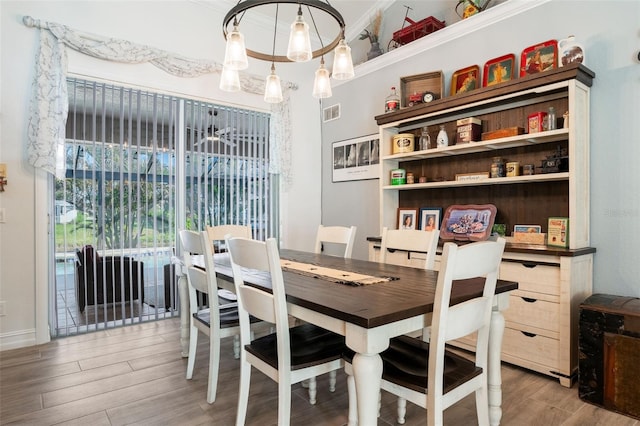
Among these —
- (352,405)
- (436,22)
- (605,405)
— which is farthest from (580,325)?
(436,22)

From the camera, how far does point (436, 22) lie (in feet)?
11.6

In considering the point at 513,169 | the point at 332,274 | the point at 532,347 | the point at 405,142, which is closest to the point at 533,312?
the point at 532,347

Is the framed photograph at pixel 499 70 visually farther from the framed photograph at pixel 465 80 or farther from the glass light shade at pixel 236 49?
the glass light shade at pixel 236 49

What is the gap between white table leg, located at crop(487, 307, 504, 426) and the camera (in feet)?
5.76

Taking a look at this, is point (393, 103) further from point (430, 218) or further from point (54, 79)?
point (54, 79)

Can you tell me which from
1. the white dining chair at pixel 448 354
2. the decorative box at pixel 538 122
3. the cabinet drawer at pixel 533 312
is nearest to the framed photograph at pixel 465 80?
the decorative box at pixel 538 122

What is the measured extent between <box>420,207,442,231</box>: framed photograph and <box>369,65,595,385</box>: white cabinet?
0.28 feet

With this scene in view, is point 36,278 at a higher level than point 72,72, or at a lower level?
lower

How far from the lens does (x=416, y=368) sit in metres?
1.54

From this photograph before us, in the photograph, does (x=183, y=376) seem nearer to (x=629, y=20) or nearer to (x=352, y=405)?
(x=352, y=405)

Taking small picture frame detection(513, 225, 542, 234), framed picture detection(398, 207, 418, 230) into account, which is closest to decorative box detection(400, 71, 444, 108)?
framed picture detection(398, 207, 418, 230)

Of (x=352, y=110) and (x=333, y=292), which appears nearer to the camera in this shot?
(x=333, y=292)

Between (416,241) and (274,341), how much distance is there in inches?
43.0

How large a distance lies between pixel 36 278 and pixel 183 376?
1.66 meters
